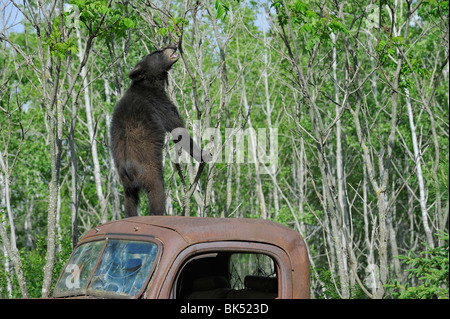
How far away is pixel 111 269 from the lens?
3.44 m

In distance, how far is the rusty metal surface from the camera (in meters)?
3.18

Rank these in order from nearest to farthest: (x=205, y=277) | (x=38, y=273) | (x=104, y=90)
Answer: (x=205, y=277)
(x=38, y=273)
(x=104, y=90)

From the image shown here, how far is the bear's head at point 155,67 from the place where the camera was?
5.71 meters

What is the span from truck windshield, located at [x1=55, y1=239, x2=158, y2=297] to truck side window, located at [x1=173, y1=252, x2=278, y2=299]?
0.38 meters

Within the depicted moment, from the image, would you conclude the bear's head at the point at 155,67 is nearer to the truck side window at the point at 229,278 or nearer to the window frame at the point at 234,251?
the truck side window at the point at 229,278

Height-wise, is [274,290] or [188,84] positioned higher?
[188,84]

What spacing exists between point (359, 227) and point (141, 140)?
27.6 metres

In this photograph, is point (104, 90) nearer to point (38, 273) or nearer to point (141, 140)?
point (38, 273)

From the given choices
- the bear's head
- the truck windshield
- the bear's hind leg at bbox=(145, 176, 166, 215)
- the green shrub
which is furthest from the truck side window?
the green shrub

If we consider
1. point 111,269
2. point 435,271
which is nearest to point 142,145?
point 111,269

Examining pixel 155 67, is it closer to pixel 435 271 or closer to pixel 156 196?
pixel 156 196

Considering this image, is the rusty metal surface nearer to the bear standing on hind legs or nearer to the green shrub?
the bear standing on hind legs
